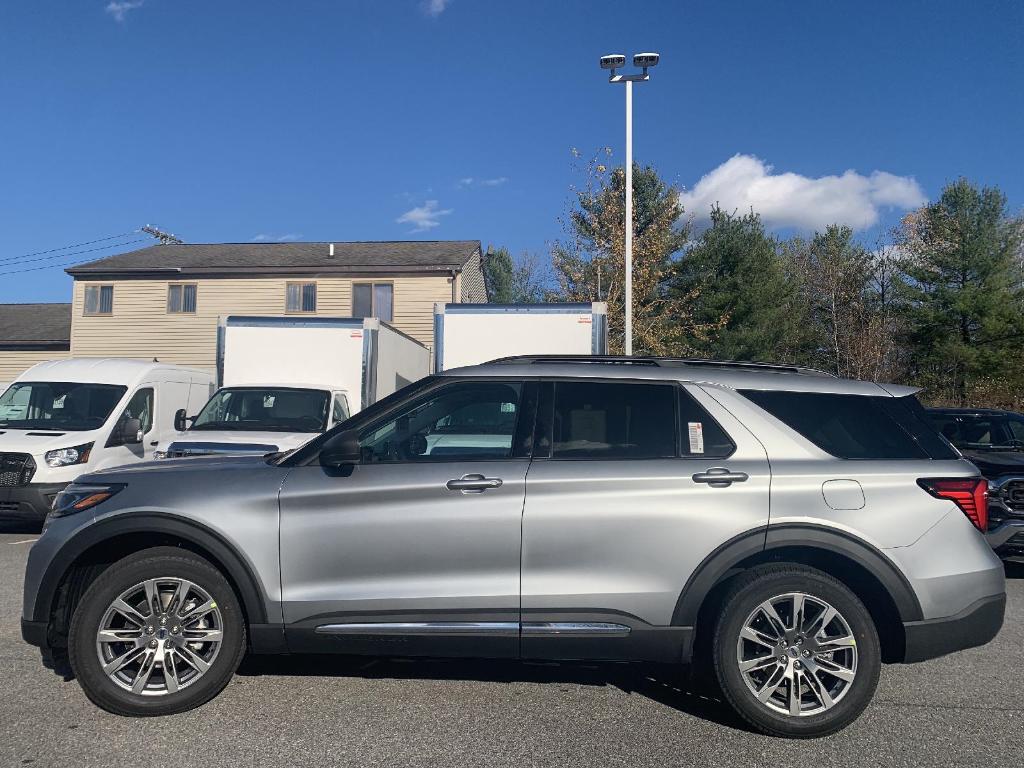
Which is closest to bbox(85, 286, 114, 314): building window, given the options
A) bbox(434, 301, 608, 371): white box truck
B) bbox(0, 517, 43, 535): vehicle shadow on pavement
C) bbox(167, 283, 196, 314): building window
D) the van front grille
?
bbox(167, 283, 196, 314): building window

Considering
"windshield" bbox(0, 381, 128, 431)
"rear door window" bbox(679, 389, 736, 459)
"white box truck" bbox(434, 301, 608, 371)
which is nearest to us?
"rear door window" bbox(679, 389, 736, 459)

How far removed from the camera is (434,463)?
13.7 ft

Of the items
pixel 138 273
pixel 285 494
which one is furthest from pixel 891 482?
pixel 138 273

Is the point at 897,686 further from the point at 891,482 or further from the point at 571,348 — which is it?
the point at 571,348

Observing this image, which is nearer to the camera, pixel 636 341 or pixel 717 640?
pixel 717 640

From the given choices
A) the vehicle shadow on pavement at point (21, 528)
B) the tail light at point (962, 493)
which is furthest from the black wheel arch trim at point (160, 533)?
the vehicle shadow on pavement at point (21, 528)

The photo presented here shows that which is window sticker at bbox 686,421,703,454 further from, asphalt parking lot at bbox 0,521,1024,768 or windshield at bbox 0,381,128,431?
windshield at bbox 0,381,128,431

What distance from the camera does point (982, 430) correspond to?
9445mm

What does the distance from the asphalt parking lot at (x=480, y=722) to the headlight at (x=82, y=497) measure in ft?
3.34

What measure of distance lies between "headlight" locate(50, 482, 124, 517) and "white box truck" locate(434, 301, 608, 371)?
6.83m

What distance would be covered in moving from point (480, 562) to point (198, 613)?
145cm

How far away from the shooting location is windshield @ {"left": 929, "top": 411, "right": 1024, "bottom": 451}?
914 cm

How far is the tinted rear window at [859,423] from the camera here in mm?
4176

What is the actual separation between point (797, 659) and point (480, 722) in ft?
5.23
